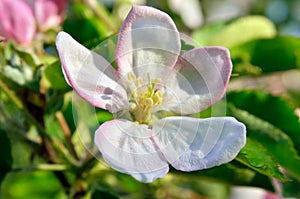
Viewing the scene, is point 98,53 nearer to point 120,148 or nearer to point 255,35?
point 120,148

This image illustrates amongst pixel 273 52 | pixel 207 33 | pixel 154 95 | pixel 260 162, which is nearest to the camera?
pixel 260 162

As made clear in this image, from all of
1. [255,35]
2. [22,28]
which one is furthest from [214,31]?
[22,28]

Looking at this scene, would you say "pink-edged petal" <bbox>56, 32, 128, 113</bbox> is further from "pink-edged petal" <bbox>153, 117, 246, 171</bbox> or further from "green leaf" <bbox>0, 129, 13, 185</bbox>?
"green leaf" <bbox>0, 129, 13, 185</bbox>

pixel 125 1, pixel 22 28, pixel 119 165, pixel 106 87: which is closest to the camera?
pixel 119 165

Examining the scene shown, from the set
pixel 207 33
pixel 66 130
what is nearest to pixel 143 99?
pixel 66 130

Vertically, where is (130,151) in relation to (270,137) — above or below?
above

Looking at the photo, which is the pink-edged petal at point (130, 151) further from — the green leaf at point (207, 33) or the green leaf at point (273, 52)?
the green leaf at point (207, 33)

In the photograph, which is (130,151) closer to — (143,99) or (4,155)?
(143,99)
